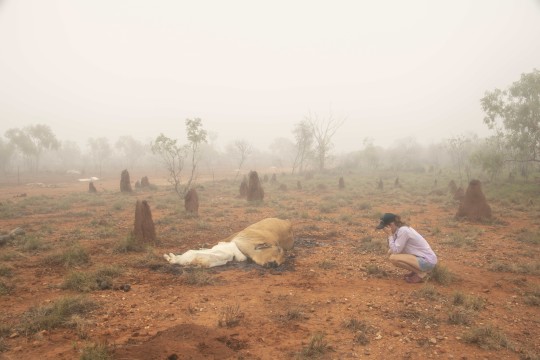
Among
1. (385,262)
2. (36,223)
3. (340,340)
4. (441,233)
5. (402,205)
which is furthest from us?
(402,205)

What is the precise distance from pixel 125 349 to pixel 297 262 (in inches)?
196

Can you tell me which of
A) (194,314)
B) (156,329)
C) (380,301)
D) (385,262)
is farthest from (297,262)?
(156,329)

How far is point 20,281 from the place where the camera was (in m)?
7.12

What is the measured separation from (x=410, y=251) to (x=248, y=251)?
3743mm

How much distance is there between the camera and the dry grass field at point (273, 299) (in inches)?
187

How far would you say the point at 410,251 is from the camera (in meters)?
7.11

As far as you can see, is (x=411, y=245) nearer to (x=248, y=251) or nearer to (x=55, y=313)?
(x=248, y=251)

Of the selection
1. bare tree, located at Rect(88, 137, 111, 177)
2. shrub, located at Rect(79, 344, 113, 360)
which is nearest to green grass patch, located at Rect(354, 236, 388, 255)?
shrub, located at Rect(79, 344, 113, 360)

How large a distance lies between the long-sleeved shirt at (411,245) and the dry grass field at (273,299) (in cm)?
57

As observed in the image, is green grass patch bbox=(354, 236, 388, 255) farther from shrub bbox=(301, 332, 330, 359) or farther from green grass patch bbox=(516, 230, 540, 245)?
shrub bbox=(301, 332, 330, 359)

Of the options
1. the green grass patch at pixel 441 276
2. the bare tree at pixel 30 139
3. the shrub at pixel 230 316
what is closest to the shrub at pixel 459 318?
the green grass patch at pixel 441 276

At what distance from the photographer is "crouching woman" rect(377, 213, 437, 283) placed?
699 centimetres

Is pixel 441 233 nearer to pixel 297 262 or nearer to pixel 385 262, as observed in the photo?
pixel 385 262

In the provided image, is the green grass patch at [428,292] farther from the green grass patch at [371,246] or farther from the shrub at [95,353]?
the shrub at [95,353]
